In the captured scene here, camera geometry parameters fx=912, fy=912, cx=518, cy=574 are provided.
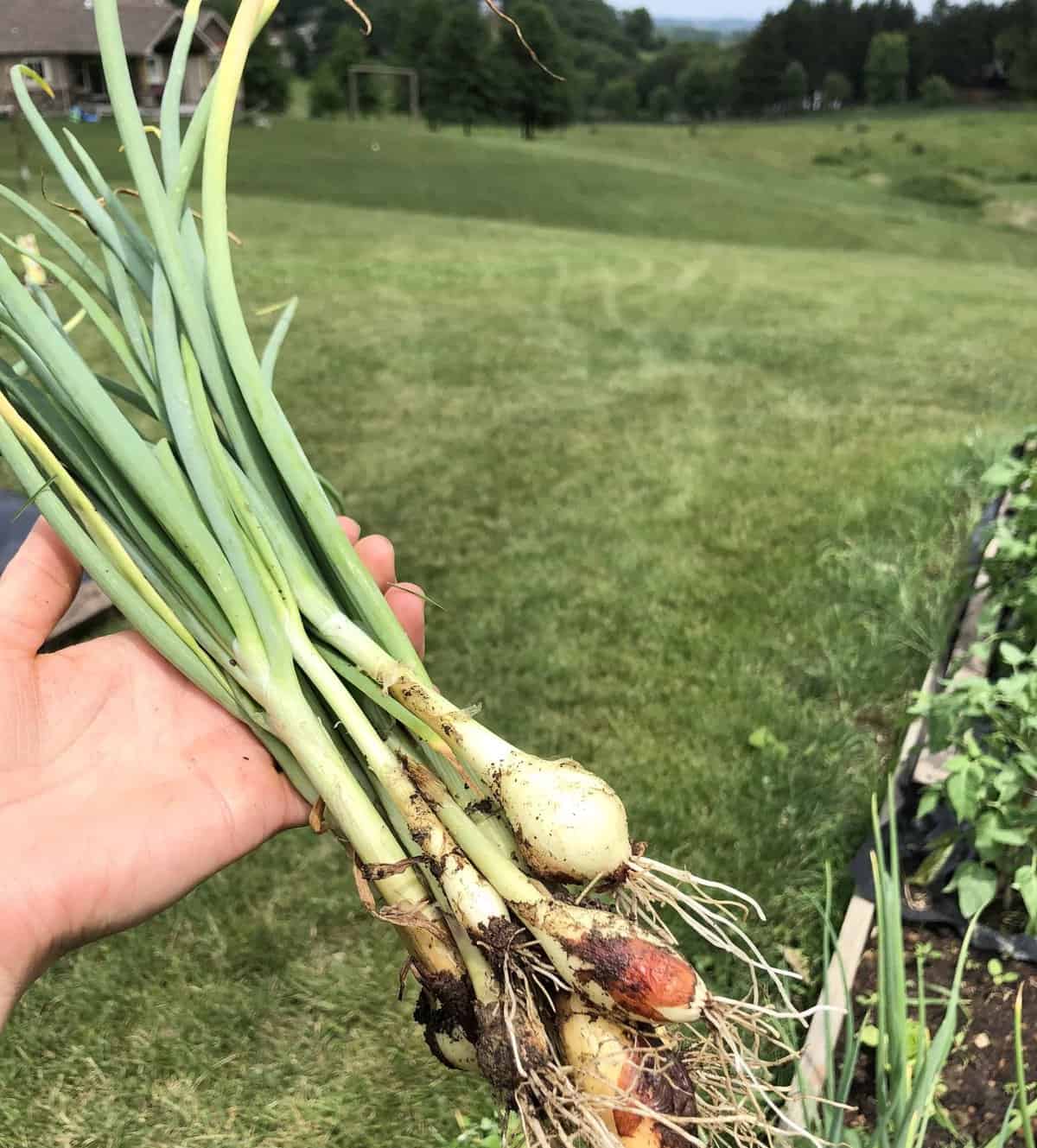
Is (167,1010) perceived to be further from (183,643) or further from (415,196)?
(415,196)

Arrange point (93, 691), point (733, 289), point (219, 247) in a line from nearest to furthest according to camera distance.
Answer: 1. point (219, 247)
2. point (93, 691)
3. point (733, 289)

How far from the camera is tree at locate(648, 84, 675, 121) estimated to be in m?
49.3

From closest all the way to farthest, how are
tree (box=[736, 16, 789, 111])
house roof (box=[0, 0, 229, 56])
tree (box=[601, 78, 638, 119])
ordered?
house roof (box=[0, 0, 229, 56]) < tree (box=[736, 16, 789, 111]) < tree (box=[601, 78, 638, 119])

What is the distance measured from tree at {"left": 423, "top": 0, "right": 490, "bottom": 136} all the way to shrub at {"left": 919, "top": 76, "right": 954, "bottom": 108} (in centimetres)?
2157

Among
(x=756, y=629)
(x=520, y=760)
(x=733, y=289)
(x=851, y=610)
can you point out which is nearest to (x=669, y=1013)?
(x=520, y=760)

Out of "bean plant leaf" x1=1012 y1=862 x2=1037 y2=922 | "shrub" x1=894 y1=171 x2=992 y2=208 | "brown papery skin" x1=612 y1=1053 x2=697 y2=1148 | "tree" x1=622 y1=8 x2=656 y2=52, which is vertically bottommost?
"bean plant leaf" x1=1012 y1=862 x2=1037 y2=922

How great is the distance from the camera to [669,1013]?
1062mm

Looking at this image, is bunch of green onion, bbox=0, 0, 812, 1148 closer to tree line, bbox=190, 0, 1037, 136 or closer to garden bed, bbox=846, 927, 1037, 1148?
garden bed, bbox=846, 927, 1037, 1148

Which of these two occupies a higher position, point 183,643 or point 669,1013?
point 183,643

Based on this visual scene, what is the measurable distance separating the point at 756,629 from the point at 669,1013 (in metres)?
2.14

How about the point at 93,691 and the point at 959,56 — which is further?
the point at 959,56

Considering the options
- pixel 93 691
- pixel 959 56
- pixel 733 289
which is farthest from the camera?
pixel 959 56

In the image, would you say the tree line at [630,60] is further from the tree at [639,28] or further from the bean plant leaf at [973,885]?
the bean plant leaf at [973,885]

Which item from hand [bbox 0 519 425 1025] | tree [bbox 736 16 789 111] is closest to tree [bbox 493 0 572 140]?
tree [bbox 736 16 789 111]
